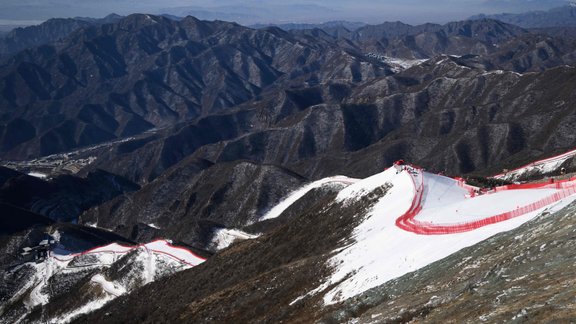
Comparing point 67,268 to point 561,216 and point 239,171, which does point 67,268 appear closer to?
point 239,171

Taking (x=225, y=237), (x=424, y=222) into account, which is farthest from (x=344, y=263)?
(x=225, y=237)

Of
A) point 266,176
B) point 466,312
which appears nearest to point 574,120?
point 266,176

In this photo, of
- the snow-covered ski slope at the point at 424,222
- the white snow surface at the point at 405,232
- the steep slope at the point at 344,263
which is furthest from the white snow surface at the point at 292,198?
the snow-covered ski slope at the point at 424,222

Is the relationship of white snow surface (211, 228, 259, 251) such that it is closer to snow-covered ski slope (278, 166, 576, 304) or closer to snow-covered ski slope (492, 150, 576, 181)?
snow-covered ski slope (278, 166, 576, 304)

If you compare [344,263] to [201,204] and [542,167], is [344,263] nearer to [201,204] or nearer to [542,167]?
[542,167]

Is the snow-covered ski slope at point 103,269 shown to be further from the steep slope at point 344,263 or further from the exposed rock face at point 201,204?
the exposed rock face at point 201,204

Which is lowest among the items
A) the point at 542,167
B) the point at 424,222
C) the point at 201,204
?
the point at 201,204

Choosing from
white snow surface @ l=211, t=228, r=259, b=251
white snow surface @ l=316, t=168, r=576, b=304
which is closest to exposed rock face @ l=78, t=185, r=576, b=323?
white snow surface @ l=316, t=168, r=576, b=304

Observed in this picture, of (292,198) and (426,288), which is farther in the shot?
(292,198)
